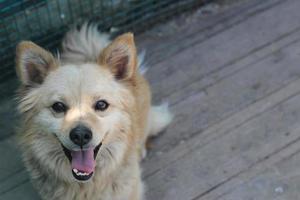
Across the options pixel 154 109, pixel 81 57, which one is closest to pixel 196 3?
pixel 154 109

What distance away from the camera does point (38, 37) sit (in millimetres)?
3838

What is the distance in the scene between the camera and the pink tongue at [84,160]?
9.00ft

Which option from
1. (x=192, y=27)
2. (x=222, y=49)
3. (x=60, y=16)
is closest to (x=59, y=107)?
(x=60, y=16)

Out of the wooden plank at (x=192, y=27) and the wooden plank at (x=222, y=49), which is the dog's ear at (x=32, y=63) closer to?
the wooden plank at (x=222, y=49)

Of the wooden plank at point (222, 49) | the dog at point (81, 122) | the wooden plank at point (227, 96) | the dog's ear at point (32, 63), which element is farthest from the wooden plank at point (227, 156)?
the dog's ear at point (32, 63)

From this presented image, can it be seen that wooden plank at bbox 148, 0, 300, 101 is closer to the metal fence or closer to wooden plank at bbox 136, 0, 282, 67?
wooden plank at bbox 136, 0, 282, 67

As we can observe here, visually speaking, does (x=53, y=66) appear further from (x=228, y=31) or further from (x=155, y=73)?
(x=228, y=31)

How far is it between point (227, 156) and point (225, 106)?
39 cm

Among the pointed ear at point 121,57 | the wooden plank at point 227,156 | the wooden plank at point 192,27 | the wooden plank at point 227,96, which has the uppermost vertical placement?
the pointed ear at point 121,57

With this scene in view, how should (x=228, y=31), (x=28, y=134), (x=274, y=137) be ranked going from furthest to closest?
(x=228, y=31) < (x=274, y=137) < (x=28, y=134)

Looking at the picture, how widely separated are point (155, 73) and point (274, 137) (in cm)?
92

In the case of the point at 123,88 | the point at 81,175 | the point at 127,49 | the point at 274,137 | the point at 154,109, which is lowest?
the point at 274,137

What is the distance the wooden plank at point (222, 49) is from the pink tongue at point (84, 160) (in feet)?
3.71

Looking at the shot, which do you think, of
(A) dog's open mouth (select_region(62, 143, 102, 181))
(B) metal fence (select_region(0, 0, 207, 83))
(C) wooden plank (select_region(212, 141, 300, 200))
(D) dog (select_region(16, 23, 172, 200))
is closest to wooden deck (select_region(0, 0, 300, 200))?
(C) wooden plank (select_region(212, 141, 300, 200))
